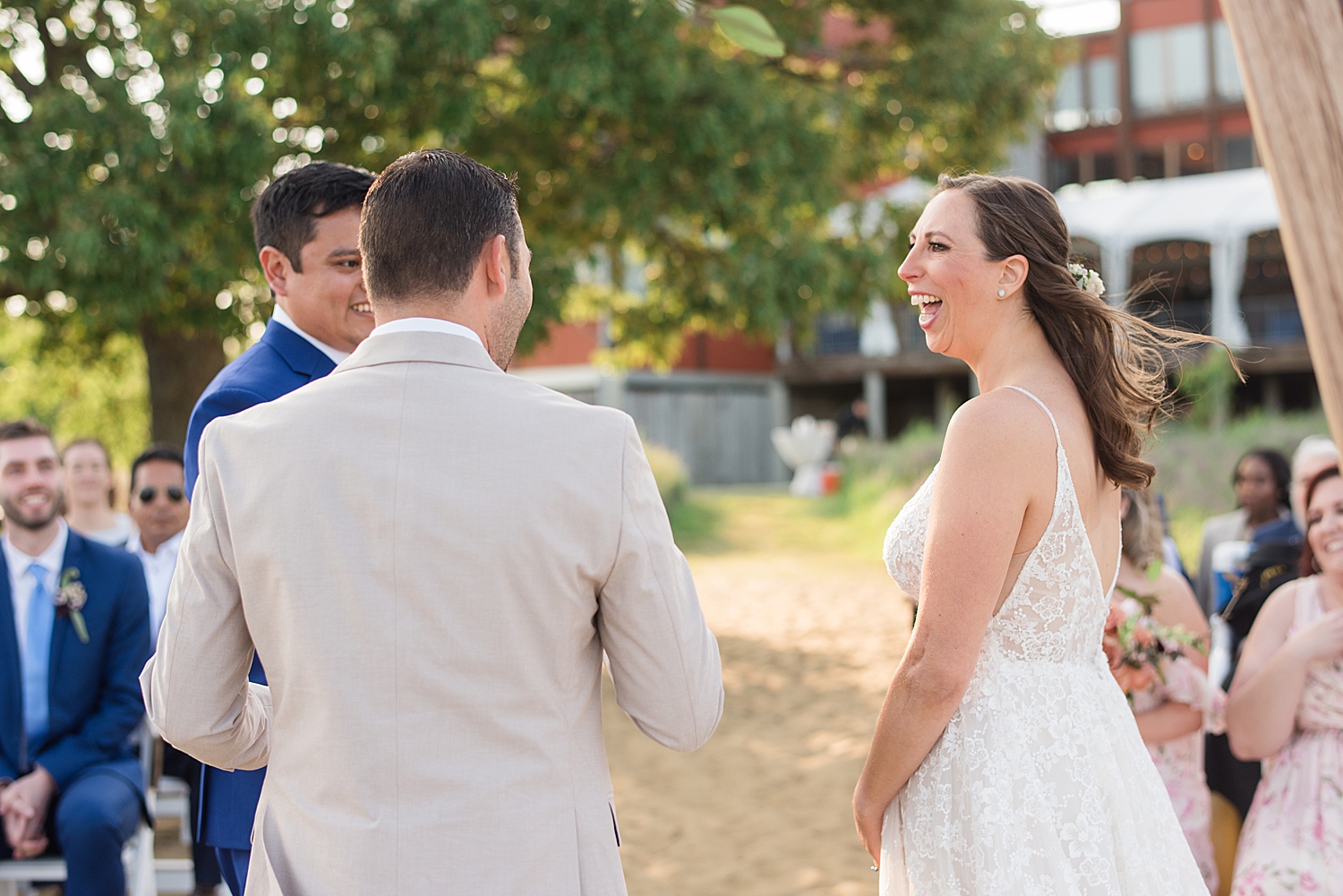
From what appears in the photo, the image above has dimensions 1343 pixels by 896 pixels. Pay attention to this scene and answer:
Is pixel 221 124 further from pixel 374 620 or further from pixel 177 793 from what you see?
pixel 374 620

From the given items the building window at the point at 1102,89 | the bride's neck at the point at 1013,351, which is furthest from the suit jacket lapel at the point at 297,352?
the building window at the point at 1102,89

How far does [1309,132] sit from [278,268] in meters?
2.03

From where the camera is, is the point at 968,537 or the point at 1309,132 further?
the point at 968,537

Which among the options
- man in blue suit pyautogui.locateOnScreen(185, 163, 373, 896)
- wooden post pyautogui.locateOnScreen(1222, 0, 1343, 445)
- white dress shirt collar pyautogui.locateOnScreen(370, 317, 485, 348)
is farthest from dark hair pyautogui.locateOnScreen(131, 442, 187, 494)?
wooden post pyautogui.locateOnScreen(1222, 0, 1343, 445)

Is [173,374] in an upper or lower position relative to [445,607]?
upper

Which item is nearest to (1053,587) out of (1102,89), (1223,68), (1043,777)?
(1043,777)

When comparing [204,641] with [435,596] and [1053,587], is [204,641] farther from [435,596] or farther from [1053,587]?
[1053,587]

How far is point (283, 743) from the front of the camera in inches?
64.6

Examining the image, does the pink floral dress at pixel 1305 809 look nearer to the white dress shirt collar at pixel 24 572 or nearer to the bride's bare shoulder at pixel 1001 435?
the bride's bare shoulder at pixel 1001 435

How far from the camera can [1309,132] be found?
1.35 metres

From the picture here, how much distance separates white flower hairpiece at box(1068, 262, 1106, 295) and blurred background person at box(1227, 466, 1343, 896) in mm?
1415

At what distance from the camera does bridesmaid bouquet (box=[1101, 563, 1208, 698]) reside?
2.94m

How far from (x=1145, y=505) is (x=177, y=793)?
434 cm

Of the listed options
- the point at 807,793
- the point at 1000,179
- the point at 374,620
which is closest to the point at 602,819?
the point at 374,620
